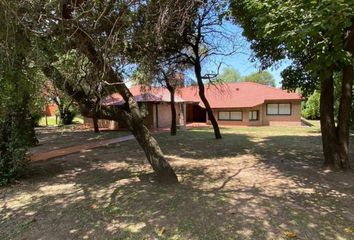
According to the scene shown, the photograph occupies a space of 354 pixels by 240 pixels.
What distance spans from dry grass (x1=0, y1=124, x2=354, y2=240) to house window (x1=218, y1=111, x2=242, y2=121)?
2372 cm

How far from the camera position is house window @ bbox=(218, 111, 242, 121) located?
34.0 m

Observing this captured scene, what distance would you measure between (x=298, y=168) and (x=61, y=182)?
6.22 metres

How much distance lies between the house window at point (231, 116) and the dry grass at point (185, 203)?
23.7m

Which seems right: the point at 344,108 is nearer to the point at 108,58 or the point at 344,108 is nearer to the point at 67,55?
the point at 108,58

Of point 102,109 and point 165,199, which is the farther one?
point 102,109

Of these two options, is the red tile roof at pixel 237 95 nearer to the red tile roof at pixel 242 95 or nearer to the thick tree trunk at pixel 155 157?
the red tile roof at pixel 242 95

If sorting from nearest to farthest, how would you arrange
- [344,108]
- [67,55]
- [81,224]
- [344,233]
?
[344,233]
[81,224]
[67,55]
[344,108]

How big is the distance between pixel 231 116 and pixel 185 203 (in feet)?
95.1

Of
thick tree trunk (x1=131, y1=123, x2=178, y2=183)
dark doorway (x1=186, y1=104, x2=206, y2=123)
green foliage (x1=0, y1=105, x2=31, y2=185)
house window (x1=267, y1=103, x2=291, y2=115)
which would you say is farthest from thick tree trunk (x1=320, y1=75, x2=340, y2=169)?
dark doorway (x1=186, y1=104, x2=206, y2=123)

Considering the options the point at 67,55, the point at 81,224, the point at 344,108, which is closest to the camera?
the point at 81,224

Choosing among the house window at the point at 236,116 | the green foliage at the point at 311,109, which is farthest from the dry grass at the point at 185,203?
the green foliage at the point at 311,109

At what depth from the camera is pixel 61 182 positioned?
8398 mm

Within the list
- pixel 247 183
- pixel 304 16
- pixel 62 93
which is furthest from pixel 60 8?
pixel 247 183

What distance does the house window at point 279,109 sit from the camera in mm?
32938
